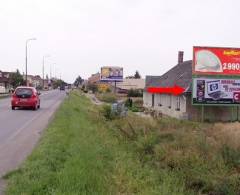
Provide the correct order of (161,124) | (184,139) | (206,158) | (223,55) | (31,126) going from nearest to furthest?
(206,158) → (184,139) → (31,126) → (161,124) → (223,55)

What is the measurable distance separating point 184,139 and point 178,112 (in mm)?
21652

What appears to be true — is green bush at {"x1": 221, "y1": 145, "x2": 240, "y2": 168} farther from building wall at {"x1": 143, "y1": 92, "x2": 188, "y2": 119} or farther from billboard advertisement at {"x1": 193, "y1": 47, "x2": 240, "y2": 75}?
building wall at {"x1": 143, "y1": 92, "x2": 188, "y2": 119}

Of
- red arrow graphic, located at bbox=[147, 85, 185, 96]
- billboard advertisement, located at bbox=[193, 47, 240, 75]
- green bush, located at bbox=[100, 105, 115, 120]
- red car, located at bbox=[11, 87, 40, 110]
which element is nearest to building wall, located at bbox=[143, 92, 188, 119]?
red arrow graphic, located at bbox=[147, 85, 185, 96]

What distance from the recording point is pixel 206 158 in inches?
468

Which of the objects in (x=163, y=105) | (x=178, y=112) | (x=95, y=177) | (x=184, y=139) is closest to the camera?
(x=95, y=177)

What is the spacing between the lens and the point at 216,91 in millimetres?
33094

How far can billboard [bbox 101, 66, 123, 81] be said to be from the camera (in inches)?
3816

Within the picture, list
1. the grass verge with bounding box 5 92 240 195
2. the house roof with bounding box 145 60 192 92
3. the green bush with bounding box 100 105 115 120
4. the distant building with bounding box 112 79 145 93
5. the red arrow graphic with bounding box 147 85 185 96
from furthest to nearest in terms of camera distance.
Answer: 1. the distant building with bounding box 112 79 145 93
2. the house roof with bounding box 145 60 192 92
3. the red arrow graphic with bounding box 147 85 185 96
4. the green bush with bounding box 100 105 115 120
5. the grass verge with bounding box 5 92 240 195

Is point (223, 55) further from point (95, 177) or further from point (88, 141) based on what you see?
point (95, 177)

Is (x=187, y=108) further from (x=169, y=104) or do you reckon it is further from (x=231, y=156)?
(x=231, y=156)

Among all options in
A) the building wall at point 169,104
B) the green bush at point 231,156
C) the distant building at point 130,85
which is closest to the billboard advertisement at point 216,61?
the building wall at point 169,104

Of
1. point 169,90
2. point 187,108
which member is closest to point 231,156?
point 187,108

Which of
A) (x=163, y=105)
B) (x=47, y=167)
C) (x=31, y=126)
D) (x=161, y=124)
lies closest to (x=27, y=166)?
(x=47, y=167)

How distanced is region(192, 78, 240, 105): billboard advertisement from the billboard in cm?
6397
